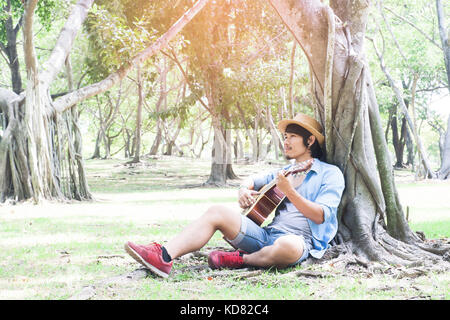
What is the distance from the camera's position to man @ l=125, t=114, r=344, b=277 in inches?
148

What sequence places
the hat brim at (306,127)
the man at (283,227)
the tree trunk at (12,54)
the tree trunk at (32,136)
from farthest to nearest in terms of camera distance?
the tree trunk at (12,54) → the tree trunk at (32,136) → the hat brim at (306,127) → the man at (283,227)

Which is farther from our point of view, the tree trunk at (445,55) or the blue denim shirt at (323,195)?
the tree trunk at (445,55)

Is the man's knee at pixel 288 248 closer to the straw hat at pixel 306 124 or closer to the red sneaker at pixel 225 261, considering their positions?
the red sneaker at pixel 225 261

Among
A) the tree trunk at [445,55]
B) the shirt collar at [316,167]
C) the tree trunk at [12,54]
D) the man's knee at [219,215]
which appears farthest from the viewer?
the tree trunk at [445,55]

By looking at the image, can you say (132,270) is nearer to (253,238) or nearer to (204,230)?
(204,230)

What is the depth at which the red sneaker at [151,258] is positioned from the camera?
3.67 metres

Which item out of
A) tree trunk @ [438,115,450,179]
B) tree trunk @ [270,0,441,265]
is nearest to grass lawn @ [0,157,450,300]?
tree trunk @ [270,0,441,265]

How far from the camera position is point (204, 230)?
12.7 ft

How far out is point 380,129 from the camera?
192 inches

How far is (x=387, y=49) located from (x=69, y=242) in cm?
2083

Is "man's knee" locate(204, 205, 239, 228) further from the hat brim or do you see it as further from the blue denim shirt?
the hat brim

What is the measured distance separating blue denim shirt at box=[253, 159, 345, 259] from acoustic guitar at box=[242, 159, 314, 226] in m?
0.08

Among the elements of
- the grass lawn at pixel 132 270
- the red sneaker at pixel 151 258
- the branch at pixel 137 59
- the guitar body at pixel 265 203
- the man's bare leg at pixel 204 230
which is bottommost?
the grass lawn at pixel 132 270

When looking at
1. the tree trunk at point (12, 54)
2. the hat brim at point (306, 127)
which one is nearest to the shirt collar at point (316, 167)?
the hat brim at point (306, 127)
